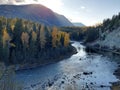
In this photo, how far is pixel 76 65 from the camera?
423 feet

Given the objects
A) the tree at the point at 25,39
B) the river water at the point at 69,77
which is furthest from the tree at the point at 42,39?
the river water at the point at 69,77

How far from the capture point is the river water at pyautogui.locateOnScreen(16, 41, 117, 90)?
272 ft

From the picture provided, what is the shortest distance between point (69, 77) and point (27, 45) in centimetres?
3619

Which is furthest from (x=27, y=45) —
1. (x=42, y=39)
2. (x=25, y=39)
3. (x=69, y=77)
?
(x=69, y=77)

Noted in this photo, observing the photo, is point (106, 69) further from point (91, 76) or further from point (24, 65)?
point (24, 65)

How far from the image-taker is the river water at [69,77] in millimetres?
83000

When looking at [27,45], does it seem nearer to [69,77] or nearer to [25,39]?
[25,39]

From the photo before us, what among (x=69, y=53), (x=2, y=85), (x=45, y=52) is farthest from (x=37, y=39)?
(x=2, y=85)

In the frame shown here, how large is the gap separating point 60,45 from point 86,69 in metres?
41.3

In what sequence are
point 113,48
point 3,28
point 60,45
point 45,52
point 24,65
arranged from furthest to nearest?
point 113,48 < point 60,45 < point 45,52 < point 3,28 < point 24,65

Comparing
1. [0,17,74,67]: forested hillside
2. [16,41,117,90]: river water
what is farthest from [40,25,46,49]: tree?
[16,41,117,90]: river water

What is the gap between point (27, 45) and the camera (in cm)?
12825

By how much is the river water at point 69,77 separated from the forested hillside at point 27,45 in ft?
34.0

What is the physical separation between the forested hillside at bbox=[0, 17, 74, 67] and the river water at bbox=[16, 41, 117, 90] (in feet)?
34.0
